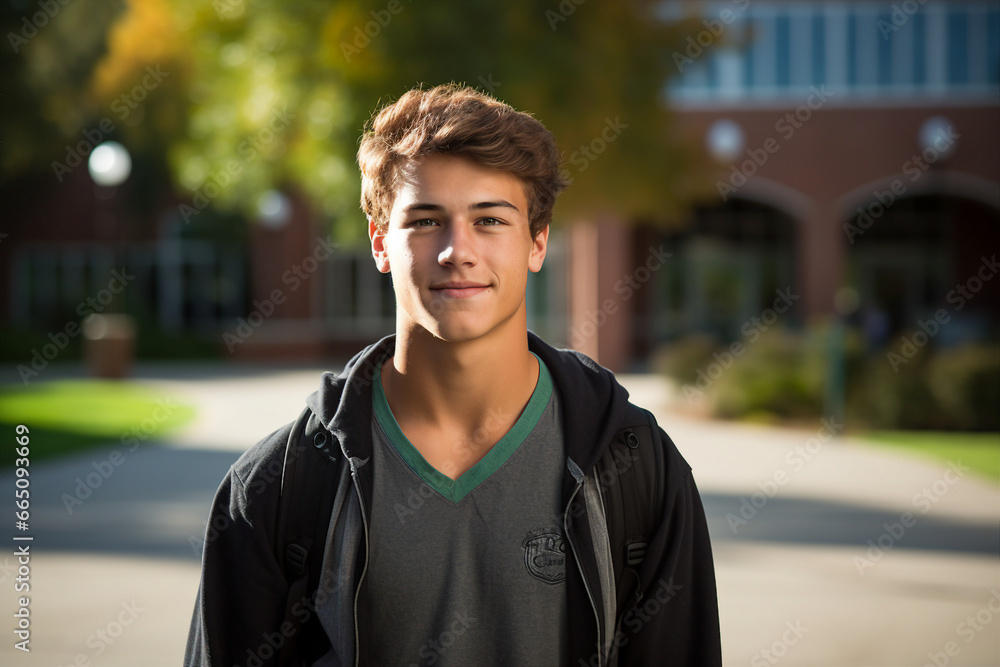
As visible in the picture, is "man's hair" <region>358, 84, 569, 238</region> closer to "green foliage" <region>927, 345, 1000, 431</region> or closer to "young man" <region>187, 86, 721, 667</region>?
"young man" <region>187, 86, 721, 667</region>

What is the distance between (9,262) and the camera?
30.2m

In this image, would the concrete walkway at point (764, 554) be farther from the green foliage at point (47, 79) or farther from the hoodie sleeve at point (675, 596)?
the green foliage at point (47, 79)

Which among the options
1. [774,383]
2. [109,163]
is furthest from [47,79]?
[774,383]

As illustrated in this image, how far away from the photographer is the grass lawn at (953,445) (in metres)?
10.1

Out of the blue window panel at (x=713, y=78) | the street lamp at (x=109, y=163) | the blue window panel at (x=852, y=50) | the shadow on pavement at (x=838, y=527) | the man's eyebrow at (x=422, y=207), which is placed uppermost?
the blue window panel at (x=852, y=50)

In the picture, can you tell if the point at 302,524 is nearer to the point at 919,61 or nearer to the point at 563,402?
the point at 563,402

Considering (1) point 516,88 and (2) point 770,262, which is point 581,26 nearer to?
(1) point 516,88

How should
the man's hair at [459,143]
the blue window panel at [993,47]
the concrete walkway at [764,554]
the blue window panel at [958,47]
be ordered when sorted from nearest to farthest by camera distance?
1. the man's hair at [459,143]
2. the concrete walkway at [764,554]
3. the blue window panel at [993,47]
4. the blue window panel at [958,47]

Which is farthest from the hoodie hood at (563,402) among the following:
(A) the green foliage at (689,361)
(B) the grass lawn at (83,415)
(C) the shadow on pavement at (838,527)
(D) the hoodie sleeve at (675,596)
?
(A) the green foliage at (689,361)

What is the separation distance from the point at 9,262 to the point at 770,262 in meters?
22.1

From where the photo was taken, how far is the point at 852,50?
2442cm

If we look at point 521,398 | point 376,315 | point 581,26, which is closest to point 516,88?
point 581,26

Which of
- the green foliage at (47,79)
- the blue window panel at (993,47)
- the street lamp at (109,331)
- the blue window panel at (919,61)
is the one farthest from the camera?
the green foliage at (47,79)

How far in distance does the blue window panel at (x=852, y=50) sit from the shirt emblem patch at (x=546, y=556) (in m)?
24.8
